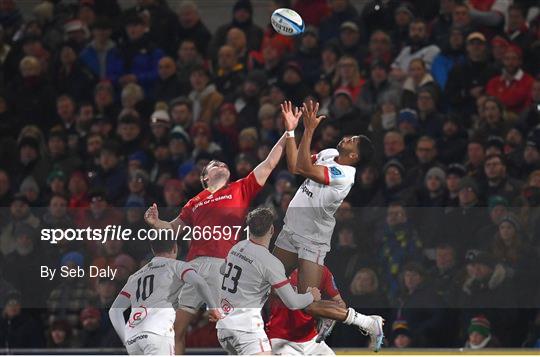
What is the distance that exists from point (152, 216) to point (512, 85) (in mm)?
4999

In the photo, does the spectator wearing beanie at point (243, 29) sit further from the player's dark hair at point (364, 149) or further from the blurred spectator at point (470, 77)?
the player's dark hair at point (364, 149)

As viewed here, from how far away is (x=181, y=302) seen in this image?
48.4 feet

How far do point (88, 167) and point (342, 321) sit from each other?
4.88m

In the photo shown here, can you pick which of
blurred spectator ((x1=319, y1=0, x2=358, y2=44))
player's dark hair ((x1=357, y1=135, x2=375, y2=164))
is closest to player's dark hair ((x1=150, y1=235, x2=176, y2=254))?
player's dark hair ((x1=357, y1=135, x2=375, y2=164))

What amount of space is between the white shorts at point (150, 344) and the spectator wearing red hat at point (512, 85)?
217 inches

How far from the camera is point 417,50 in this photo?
18.7 meters

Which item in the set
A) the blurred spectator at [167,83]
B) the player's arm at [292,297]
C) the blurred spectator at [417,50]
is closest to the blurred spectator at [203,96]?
the blurred spectator at [167,83]

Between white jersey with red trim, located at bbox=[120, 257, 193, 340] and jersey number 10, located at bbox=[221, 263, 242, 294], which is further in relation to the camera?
white jersey with red trim, located at bbox=[120, 257, 193, 340]

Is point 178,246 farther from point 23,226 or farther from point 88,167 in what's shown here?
point 88,167

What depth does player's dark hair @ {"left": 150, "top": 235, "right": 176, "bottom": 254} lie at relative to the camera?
14734 millimetres

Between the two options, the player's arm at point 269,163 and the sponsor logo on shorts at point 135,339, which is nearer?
the sponsor logo on shorts at point 135,339

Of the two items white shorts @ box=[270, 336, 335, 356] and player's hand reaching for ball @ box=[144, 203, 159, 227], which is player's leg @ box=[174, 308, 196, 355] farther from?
player's hand reaching for ball @ box=[144, 203, 159, 227]

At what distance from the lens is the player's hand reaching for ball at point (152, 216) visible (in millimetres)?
15164

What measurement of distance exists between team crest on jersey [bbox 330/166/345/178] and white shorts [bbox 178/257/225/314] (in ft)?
4.07
